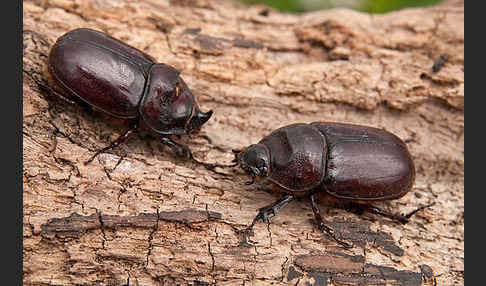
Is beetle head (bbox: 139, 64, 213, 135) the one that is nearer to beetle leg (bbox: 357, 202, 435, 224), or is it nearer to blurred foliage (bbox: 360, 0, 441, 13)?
beetle leg (bbox: 357, 202, 435, 224)

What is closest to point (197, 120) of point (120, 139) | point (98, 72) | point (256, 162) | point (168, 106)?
point (168, 106)

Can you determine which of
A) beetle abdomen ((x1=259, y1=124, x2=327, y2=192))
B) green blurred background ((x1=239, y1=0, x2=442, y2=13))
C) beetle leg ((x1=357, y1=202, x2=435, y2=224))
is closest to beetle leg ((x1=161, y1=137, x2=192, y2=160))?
beetle abdomen ((x1=259, y1=124, x2=327, y2=192))

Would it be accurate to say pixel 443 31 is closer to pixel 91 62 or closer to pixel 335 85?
pixel 335 85

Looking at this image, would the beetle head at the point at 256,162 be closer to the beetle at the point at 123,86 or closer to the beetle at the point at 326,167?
the beetle at the point at 326,167

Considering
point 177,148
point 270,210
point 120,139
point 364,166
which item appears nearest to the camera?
point 270,210

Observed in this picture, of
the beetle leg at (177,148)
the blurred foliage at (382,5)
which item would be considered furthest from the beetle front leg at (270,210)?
the blurred foliage at (382,5)

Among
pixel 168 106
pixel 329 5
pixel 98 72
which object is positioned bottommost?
pixel 168 106

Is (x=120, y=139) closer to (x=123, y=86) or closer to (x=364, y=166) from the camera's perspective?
(x=123, y=86)
